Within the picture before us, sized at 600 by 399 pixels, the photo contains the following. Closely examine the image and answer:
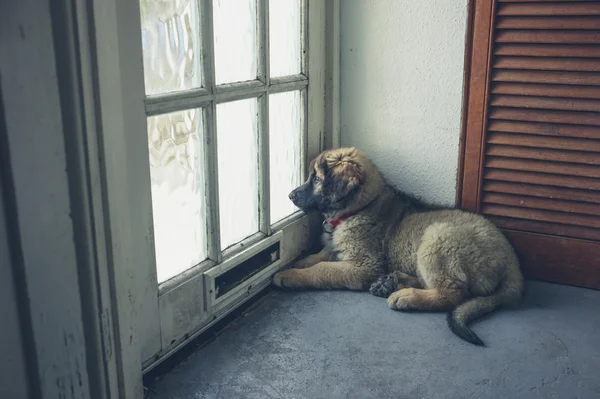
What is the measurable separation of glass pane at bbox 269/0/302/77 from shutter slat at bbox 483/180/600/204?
113cm

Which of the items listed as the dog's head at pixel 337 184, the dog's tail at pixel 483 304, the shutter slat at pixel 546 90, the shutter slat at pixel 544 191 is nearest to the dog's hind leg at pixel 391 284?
the dog's tail at pixel 483 304

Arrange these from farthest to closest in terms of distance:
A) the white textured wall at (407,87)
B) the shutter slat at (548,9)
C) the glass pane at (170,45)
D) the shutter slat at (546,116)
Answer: the white textured wall at (407,87) → the shutter slat at (546,116) → the shutter slat at (548,9) → the glass pane at (170,45)

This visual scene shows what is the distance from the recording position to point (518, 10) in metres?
2.71

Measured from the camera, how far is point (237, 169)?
2.58m

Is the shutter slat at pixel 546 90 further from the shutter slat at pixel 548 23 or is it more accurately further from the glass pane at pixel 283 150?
the glass pane at pixel 283 150

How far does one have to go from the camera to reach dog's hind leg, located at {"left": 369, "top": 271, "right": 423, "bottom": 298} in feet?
9.21

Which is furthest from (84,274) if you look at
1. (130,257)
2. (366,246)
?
(366,246)

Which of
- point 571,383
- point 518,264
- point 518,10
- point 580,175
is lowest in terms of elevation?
point 571,383

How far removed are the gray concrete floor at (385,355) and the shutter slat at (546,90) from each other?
93 cm

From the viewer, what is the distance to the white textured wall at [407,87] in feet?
9.64

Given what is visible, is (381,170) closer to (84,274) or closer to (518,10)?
(518,10)

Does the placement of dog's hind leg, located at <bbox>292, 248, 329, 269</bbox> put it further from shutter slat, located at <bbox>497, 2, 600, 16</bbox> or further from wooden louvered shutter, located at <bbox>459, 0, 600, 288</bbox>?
shutter slat, located at <bbox>497, 2, 600, 16</bbox>

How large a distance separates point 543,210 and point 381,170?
832mm

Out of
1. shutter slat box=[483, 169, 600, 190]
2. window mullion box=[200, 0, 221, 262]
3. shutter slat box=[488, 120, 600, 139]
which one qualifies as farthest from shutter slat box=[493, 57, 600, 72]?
window mullion box=[200, 0, 221, 262]
